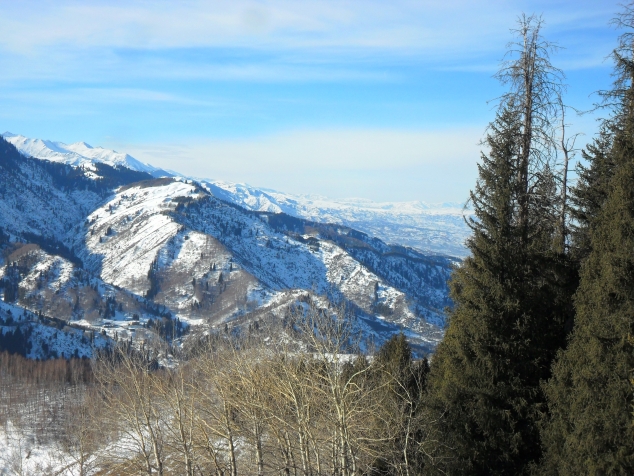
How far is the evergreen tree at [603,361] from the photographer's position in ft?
55.7

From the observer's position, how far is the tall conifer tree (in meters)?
21.7

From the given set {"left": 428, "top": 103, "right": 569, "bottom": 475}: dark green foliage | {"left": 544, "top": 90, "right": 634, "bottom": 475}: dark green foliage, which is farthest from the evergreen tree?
{"left": 428, "top": 103, "right": 569, "bottom": 475}: dark green foliage

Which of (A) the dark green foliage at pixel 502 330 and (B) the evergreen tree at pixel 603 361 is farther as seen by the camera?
(A) the dark green foliage at pixel 502 330

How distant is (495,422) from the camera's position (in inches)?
853

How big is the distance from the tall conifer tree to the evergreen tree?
1.78 meters

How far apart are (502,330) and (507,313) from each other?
2.29ft

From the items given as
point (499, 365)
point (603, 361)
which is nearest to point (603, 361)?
point (603, 361)

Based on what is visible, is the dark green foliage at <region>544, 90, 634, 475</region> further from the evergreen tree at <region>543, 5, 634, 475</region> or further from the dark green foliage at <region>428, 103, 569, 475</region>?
the dark green foliage at <region>428, 103, 569, 475</region>

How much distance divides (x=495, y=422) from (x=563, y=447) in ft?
9.26

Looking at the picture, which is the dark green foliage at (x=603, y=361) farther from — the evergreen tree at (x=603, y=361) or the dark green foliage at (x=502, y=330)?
the dark green foliage at (x=502, y=330)

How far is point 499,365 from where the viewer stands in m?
21.9

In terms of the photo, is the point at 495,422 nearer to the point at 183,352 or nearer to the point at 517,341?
the point at 517,341

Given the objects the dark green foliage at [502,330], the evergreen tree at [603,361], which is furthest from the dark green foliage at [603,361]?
the dark green foliage at [502,330]

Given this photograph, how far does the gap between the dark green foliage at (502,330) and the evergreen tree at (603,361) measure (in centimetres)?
176
